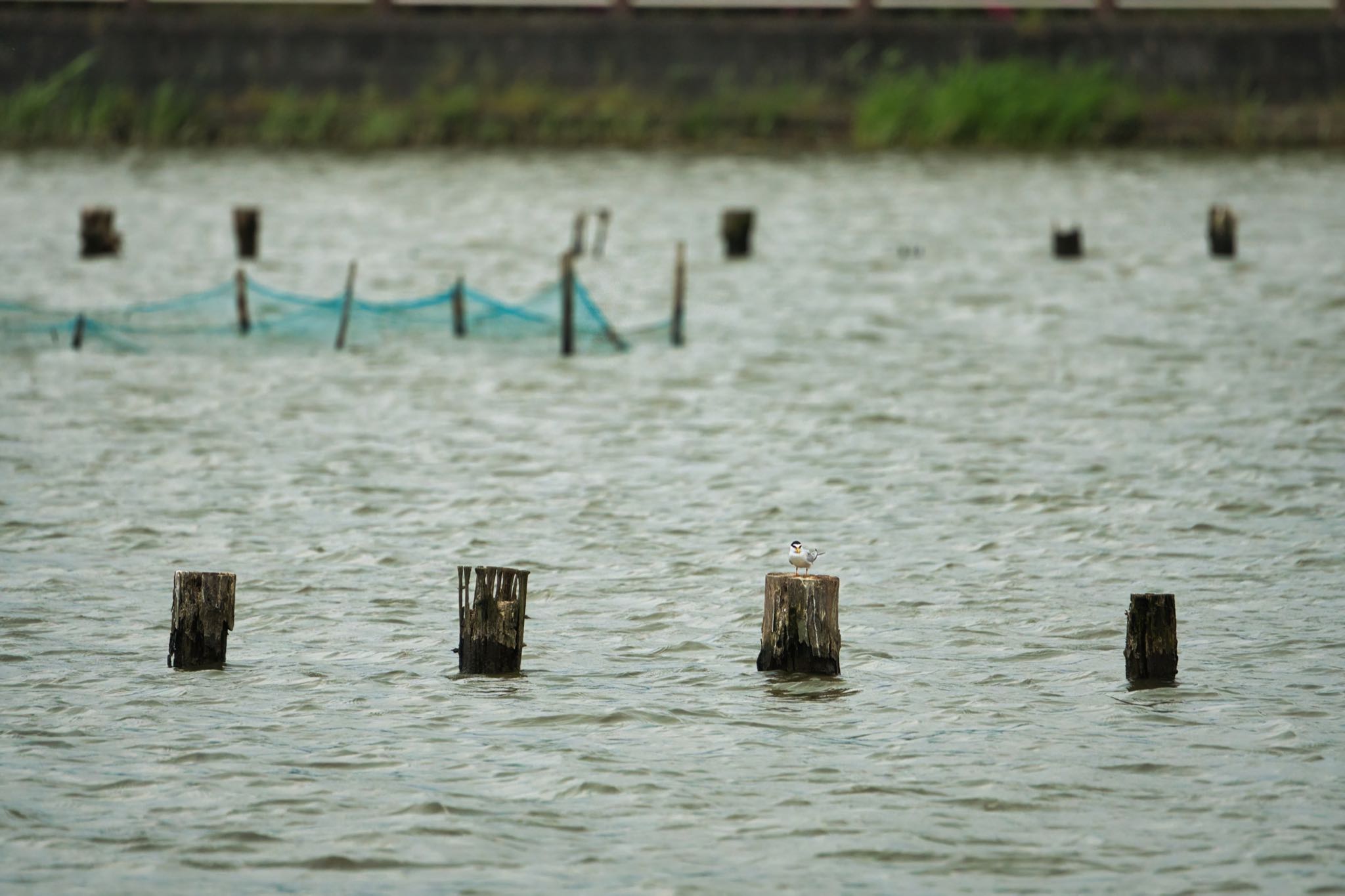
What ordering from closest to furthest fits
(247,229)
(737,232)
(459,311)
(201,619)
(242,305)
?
(201,619) → (242,305) → (459,311) → (247,229) → (737,232)

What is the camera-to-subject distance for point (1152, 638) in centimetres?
1192

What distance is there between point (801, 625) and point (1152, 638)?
188 cm

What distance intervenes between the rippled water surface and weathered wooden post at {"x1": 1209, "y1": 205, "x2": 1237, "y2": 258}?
634mm

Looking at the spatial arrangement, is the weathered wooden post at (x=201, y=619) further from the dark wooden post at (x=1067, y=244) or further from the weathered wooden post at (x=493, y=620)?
the dark wooden post at (x=1067, y=244)

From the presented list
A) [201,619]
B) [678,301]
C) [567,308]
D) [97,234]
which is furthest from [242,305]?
[201,619]

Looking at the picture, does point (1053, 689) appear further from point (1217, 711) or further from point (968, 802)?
point (968, 802)

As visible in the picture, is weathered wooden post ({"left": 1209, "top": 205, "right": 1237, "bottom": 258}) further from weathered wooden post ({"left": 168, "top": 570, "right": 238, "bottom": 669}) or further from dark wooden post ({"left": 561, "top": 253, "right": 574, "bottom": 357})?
weathered wooden post ({"left": 168, "top": 570, "right": 238, "bottom": 669})

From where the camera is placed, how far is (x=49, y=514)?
16.1 metres

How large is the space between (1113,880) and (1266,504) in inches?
306

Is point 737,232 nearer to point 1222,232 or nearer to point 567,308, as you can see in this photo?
point 1222,232

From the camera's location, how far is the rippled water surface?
9.82 meters

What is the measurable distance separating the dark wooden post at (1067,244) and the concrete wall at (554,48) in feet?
37.2

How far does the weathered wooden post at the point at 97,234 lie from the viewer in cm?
2953

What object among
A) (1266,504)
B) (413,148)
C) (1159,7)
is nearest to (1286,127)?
(1159,7)
